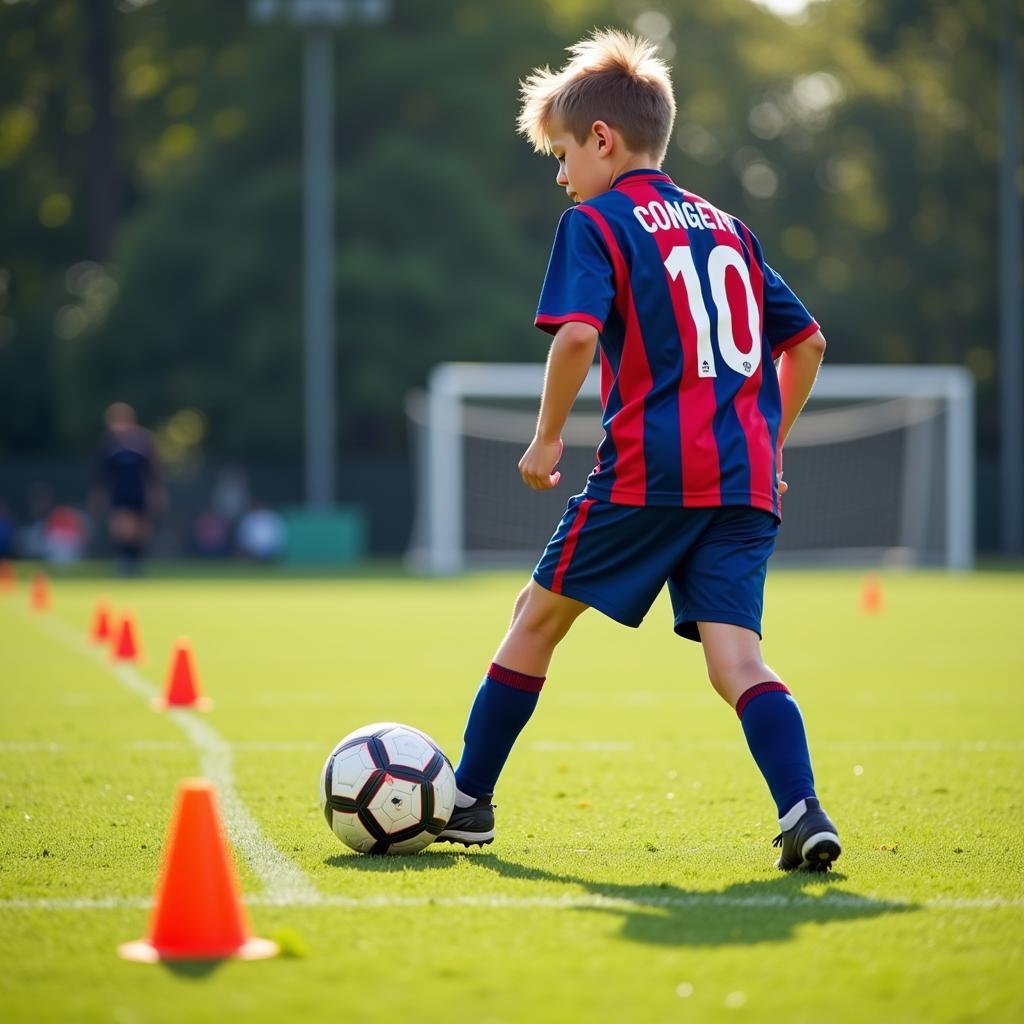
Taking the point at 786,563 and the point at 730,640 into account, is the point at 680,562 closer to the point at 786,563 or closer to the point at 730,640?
the point at 730,640

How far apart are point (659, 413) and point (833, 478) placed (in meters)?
23.5

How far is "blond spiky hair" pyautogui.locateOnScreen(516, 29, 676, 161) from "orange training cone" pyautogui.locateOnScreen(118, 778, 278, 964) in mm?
2158

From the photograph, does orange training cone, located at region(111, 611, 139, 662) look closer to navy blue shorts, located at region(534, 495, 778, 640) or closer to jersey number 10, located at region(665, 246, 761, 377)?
navy blue shorts, located at region(534, 495, 778, 640)

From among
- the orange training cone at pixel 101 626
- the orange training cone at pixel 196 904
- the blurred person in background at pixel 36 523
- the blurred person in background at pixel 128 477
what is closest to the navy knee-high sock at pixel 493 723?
the orange training cone at pixel 196 904

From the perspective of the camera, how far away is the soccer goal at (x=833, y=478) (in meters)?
25.7

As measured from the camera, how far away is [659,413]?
14.3 feet

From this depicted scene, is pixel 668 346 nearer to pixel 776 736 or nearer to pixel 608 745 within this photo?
pixel 776 736

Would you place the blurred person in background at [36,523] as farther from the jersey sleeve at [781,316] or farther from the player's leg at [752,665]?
the player's leg at [752,665]

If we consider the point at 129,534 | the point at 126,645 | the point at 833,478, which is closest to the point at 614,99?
the point at 126,645

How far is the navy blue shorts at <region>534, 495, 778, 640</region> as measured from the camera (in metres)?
4.34

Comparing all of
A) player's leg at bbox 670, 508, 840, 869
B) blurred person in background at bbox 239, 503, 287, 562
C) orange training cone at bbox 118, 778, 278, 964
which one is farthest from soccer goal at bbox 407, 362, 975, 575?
orange training cone at bbox 118, 778, 278, 964

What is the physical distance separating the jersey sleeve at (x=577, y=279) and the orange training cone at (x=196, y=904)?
1560 mm

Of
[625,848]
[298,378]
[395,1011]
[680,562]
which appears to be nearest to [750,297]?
[680,562]

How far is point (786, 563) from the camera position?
2630cm
